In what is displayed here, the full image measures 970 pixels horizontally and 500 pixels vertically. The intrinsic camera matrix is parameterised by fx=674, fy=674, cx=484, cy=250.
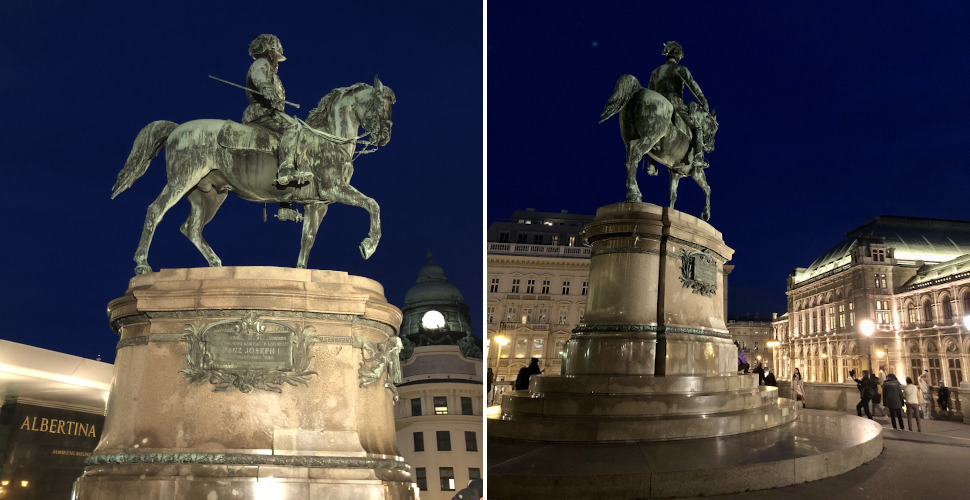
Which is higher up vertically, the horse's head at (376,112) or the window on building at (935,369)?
the horse's head at (376,112)

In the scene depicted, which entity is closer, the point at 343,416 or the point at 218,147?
the point at 343,416

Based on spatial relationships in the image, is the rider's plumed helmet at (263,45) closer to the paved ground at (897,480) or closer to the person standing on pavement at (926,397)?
the paved ground at (897,480)

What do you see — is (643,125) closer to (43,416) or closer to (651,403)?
(651,403)

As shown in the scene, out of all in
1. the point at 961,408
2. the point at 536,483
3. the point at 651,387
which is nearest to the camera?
the point at 536,483

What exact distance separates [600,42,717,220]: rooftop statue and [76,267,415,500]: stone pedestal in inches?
212

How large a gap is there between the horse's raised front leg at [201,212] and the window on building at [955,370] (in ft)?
269

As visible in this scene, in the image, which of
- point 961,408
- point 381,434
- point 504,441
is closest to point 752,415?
point 504,441

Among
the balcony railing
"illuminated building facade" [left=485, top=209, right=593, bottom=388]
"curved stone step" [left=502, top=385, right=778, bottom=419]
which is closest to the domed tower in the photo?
"illuminated building facade" [left=485, top=209, right=593, bottom=388]

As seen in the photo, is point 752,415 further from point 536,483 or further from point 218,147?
point 218,147

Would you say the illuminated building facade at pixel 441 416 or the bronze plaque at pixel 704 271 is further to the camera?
the illuminated building facade at pixel 441 416

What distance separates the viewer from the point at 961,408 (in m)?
17.6

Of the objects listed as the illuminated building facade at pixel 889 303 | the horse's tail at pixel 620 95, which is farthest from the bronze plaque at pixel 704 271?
the illuminated building facade at pixel 889 303

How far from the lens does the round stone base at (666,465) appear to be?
5441 millimetres

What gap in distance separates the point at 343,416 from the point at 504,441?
2.14 m
